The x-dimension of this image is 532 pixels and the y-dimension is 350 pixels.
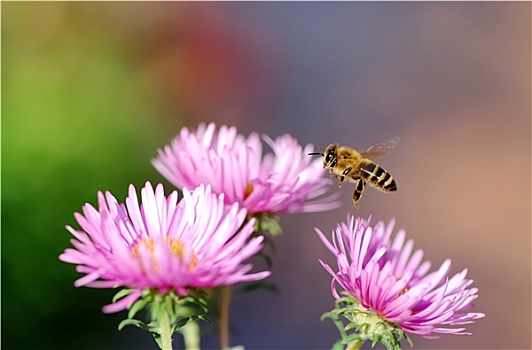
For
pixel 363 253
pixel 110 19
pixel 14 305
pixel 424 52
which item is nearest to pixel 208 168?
pixel 363 253

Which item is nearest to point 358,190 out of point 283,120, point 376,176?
point 376,176

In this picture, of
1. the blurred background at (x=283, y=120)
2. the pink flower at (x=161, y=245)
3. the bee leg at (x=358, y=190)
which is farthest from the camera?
the blurred background at (x=283, y=120)

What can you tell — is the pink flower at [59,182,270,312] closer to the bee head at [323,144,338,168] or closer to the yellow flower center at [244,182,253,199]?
the yellow flower center at [244,182,253,199]

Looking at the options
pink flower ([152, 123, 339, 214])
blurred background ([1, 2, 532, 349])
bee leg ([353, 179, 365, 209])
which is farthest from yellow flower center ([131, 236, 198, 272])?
blurred background ([1, 2, 532, 349])

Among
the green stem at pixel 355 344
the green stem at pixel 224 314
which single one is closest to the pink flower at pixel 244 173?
the green stem at pixel 224 314

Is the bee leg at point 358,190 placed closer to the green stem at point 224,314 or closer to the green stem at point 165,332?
the green stem at point 224,314
